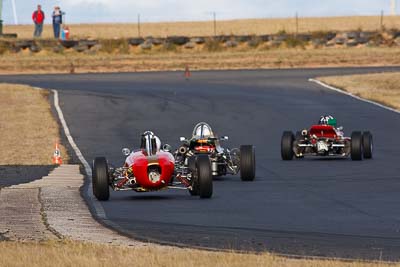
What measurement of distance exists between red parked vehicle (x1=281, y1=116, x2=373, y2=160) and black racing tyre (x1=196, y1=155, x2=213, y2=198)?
804cm

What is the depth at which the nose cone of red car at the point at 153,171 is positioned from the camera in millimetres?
19312

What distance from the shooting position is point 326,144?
27.2 m

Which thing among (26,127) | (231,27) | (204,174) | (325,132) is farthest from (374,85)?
(231,27)

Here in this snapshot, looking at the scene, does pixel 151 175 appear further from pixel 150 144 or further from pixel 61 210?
pixel 61 210

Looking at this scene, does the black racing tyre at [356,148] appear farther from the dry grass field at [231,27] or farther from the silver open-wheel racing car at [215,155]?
the dry grass field at [231,27]

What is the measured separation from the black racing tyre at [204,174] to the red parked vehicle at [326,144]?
317 inches

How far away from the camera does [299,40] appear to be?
252ft

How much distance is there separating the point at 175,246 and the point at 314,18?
331 ft

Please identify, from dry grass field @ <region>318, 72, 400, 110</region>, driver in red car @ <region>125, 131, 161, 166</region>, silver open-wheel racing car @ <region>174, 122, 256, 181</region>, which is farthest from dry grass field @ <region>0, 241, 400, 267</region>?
dry grass field @ <region>318, 72, 400, 110</region>

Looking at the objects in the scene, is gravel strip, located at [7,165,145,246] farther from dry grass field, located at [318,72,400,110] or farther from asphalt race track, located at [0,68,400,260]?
dry grass field, located at [318,72,400,110]

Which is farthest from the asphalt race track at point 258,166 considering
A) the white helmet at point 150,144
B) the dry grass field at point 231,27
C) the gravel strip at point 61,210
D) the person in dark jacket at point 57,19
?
the dry grass field at point 231,27

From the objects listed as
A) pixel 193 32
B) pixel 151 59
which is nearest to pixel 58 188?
pixel 151 59

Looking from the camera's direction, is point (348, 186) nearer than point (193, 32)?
Yes

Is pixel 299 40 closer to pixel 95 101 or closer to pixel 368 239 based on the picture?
pixel 95 101
